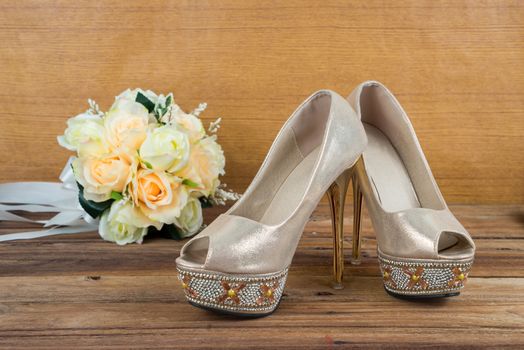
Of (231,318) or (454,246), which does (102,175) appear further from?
(454,246)

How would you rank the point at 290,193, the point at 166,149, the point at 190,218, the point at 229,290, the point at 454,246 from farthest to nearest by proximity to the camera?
1. the point at 190,218
2. the point at 166,149
3. the point at 290,193
4. the point at 454,246
5. the point at 229,290

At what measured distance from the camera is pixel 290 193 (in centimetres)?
96

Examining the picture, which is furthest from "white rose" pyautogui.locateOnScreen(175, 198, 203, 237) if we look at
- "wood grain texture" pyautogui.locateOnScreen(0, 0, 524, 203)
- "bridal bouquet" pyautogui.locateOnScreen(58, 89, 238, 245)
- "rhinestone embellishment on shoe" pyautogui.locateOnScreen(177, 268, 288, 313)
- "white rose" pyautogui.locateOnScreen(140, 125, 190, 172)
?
"rhinestone embellishment on shoe" pyautogui.locateOnScreen(177, 268, 288, 313)

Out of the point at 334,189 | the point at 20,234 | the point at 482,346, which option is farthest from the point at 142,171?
the point at 482,346

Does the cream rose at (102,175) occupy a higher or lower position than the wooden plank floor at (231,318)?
higher

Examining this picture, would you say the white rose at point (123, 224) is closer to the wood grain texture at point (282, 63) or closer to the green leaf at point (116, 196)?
the green leaf at point (116, 196)

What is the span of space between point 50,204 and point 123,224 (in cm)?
30

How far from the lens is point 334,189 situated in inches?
36.2

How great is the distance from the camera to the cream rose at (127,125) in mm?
1127

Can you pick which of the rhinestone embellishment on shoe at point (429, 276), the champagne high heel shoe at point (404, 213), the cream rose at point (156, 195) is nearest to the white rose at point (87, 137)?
the cream rose at point (156, 195)

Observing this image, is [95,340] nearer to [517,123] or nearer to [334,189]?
[334,189]

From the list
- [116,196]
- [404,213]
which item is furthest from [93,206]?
[404,213]

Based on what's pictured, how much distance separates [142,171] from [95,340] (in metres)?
0.48

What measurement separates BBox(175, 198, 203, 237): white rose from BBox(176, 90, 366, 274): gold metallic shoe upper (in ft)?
0.98
